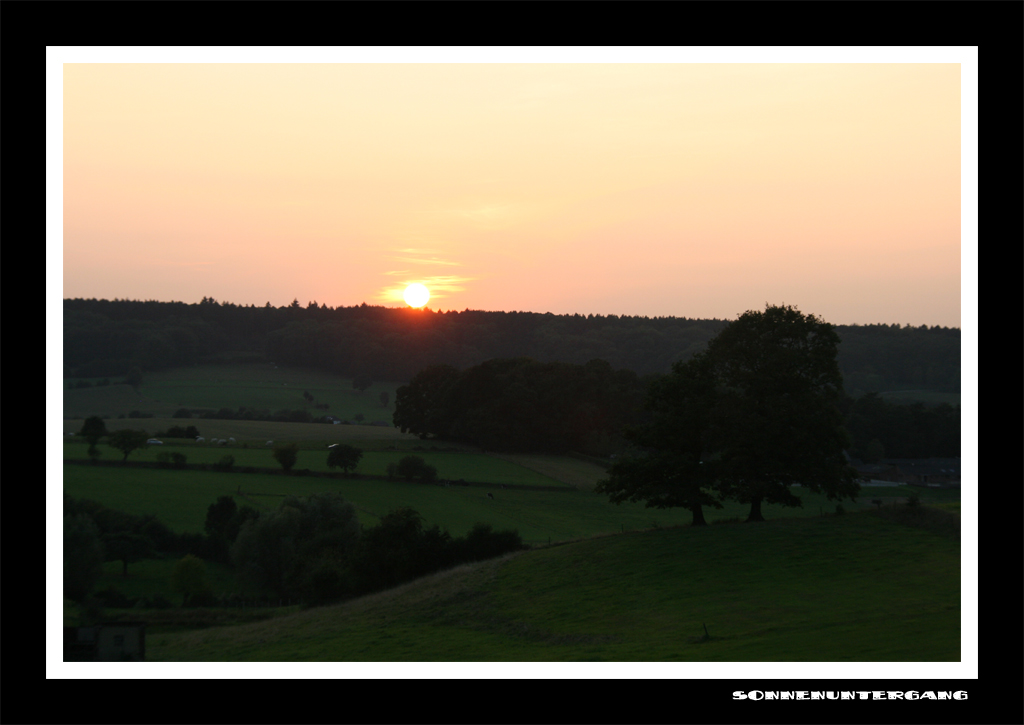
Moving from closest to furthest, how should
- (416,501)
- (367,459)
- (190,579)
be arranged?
(190,579)
(416,501)
(367,459)

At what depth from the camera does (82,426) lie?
161ft

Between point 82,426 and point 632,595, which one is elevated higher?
point 82,426

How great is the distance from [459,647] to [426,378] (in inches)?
2353

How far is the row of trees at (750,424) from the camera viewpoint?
30.4m

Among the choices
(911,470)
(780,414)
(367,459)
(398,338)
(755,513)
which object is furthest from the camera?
(398,338)

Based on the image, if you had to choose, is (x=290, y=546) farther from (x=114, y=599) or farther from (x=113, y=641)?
(x=113, y=641)

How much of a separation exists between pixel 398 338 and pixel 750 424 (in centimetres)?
7663

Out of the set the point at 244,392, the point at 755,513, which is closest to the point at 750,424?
the point at 755,513

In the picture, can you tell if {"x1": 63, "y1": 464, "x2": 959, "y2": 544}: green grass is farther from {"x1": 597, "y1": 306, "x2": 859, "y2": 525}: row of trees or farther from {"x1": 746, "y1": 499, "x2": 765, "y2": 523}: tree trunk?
{"x1": 597, "y1": 306, "x2": 859, "y2": 525}: row of trees

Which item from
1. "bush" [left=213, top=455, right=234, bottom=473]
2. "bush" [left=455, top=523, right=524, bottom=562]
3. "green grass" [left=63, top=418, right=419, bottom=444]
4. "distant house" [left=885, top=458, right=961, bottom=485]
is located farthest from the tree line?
"bush" [left=455, top=523, right=524, bottom=562]

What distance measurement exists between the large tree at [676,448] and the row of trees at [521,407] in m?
39.1

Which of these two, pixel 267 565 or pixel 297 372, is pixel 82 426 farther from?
pixel 297 372

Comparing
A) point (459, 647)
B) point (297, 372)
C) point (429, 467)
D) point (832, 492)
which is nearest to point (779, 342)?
point (832, 492)

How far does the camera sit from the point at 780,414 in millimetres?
30484
